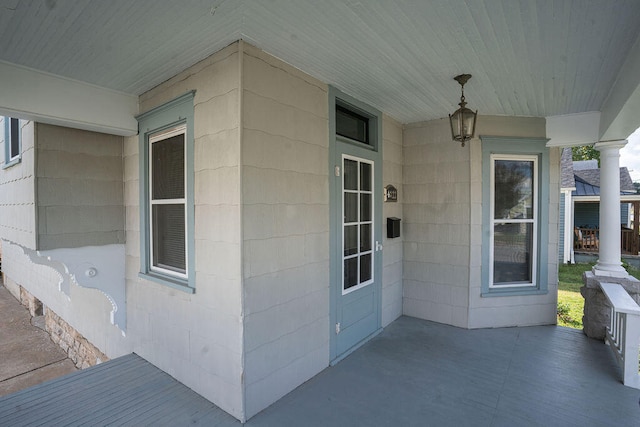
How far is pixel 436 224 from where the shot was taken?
13.8 feet

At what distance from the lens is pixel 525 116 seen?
3.96 m

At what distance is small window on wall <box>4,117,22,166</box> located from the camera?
358cm

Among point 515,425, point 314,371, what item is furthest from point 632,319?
point 314,371

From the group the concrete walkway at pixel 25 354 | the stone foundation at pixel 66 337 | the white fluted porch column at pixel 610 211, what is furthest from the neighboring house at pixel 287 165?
the concrete walkway at pixel 25 354

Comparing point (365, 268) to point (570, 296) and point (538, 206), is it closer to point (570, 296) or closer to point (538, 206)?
point (538, 206)

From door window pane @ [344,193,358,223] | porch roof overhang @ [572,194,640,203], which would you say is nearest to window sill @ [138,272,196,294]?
A: door window pane @ [344,193,358,223]

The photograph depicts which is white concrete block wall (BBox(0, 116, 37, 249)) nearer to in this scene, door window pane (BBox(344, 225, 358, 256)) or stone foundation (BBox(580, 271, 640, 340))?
door window pane (BBox(344, 225, 358, 256))

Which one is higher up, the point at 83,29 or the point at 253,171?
the point at 83,29

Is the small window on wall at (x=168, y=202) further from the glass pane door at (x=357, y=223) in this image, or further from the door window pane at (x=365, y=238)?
the door window pane at (x=365, y=238)

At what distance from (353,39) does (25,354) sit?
682cm

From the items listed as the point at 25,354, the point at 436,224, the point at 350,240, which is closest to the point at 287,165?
the point at 350,240

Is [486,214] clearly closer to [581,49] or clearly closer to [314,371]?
[581,49]

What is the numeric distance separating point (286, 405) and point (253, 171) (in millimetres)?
1828

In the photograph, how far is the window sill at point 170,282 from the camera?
104 inches
